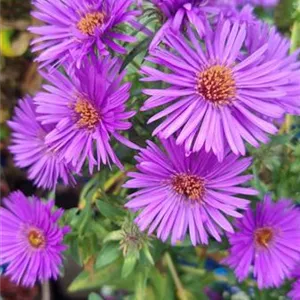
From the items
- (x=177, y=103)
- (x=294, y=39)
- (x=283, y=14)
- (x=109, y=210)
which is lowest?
(x=109, y=210)

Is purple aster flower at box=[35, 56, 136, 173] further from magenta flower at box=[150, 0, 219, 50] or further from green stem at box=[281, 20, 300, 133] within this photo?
green stem at box=[281, 20, 300, 133]

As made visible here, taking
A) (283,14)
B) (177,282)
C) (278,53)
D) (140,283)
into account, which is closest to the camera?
(278,53)

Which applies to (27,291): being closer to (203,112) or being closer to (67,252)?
(67,252)

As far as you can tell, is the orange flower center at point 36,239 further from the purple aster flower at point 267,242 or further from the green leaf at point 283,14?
the green leaf at point 283,14

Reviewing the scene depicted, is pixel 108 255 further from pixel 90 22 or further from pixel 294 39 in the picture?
pixel 294 39

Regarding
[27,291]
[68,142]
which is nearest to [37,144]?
[68,142]

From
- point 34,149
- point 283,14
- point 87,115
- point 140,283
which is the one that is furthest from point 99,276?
point 283,14

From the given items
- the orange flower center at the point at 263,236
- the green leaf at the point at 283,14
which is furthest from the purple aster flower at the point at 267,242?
the green leaf at the point at 283,14
